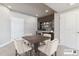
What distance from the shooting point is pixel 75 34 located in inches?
80.6

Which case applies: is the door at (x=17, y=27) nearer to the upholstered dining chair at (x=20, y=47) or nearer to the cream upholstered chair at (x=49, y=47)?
the upholstered dining chair at (x=20, y=47)

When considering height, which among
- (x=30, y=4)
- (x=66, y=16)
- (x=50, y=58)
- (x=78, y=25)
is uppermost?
(x=30, y=4)

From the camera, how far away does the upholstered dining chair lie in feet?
6.64

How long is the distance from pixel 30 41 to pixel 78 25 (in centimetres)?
87

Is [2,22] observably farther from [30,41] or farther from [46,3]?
[46,3]

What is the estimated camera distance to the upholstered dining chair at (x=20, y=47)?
202 centimetres

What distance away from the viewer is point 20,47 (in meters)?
2.10

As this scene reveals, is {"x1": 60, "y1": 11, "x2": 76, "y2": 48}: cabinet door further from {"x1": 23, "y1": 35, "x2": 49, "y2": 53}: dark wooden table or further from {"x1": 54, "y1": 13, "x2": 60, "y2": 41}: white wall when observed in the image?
{"x1": 23, "y1": 35, "x2": 49, "y2": 53}: dark wooden table

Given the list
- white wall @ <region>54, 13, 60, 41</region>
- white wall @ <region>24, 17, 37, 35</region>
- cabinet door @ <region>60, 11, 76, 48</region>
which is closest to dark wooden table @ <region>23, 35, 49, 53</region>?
white wall @ <region>24, 17, 37, 35</region>

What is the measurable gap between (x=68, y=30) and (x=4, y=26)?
1122mm

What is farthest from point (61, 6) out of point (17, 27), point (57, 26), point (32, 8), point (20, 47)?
point (20, 47)

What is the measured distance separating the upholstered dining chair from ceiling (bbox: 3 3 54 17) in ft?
1.77

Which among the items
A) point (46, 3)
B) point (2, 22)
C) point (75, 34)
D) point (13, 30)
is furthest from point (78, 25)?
point (2, 22)

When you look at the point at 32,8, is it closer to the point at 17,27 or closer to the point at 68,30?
the point at 17,27
